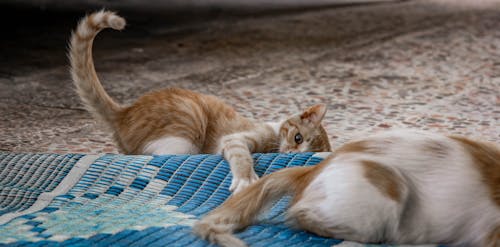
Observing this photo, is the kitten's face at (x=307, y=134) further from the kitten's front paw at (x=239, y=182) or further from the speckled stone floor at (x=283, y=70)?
the kitten's front paw at (x=239, y=182)

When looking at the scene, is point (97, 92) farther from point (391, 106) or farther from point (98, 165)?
Answer: point (391, 106)

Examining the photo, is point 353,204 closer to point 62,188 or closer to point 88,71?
point 62,188

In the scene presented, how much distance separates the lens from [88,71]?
138 inches

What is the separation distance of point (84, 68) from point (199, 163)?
2.89 feet

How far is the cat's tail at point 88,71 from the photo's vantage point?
3.47m

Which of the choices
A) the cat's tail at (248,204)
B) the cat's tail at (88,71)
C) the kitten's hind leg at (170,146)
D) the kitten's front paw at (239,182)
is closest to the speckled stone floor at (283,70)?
the cat's tail at (88,71)

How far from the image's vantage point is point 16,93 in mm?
5090

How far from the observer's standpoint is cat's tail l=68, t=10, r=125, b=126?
3467 mm

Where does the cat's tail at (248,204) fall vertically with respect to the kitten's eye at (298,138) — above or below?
above

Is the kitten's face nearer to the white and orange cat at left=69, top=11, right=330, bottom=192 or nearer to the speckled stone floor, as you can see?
the white and orange cat at left=69, top=11, right=330, bottom=192

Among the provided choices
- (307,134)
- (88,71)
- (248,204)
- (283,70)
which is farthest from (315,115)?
(283,70)

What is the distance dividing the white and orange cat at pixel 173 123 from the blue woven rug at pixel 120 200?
18.5 inches

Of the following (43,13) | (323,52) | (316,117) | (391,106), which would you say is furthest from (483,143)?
(43,13)

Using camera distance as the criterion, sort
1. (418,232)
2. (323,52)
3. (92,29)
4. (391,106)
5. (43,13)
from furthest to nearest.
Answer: (43,13)
(323,52)
(391,106)
(92,29)
(418,232)
